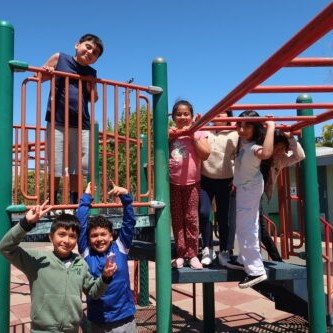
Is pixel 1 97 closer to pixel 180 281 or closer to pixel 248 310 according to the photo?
pixel 180 281

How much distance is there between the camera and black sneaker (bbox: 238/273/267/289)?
105 inches

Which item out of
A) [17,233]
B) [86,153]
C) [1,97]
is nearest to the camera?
[17,233]

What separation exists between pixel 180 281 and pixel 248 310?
299cm

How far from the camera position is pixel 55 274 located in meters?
2.17

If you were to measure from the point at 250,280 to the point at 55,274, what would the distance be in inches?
50.0

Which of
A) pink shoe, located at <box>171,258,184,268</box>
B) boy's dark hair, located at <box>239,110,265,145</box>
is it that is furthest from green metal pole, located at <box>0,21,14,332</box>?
boy's dark hair, located at <box>239,110,265,145</box>

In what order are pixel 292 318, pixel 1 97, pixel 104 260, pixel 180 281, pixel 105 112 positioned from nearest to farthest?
pixel 1 97 → pixel 104 260 → pixel 180 281 → pixel 105 112 → pixel 292 318

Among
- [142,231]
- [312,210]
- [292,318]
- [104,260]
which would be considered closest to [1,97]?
[104,260]

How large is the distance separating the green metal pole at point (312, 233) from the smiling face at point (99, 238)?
5.21ft

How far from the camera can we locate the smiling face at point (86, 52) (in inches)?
120

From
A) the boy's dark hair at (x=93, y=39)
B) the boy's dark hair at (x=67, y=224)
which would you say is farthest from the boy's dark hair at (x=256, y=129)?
the boy's dark hair at (x=67, y=224)

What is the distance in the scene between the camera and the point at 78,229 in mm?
2301

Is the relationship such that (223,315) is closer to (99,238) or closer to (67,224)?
(99,238)

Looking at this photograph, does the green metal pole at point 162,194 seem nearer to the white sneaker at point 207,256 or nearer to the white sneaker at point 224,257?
the white sneaker at point 207,256
